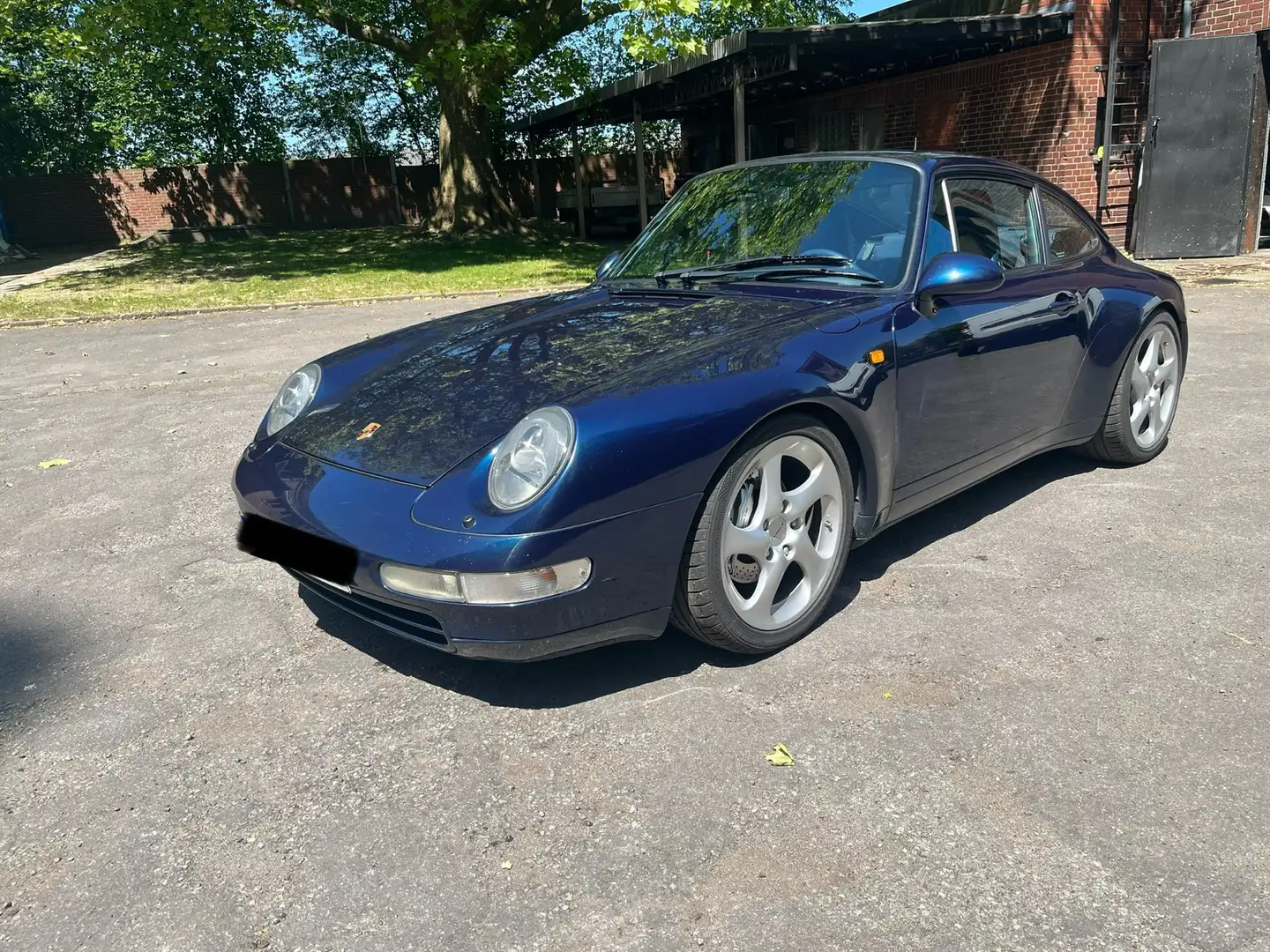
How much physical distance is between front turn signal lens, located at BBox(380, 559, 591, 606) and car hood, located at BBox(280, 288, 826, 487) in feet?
0.91

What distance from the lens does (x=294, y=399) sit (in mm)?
3467

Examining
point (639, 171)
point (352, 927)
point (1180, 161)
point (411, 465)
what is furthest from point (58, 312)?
point (1180, 161)

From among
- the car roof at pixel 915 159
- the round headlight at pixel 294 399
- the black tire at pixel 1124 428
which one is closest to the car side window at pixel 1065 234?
the car roof at pixel 915 159

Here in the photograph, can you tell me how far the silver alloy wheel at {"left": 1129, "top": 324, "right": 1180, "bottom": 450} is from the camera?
4.56m

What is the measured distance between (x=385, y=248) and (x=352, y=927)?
64.8ft

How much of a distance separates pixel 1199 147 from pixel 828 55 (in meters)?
5.05

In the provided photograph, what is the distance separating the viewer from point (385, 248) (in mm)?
20375

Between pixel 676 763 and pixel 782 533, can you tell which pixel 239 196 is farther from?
pixel 676 763

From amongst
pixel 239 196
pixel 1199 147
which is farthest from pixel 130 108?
pixel 1199 147

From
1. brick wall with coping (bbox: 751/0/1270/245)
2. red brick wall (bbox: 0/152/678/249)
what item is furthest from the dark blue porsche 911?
red brick wall (bbox: 0/152/678/249)

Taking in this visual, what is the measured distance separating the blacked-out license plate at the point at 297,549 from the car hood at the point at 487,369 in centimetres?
24

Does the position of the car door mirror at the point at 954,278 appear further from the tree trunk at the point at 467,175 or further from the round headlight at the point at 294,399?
the tree trunk at the point at 467,175

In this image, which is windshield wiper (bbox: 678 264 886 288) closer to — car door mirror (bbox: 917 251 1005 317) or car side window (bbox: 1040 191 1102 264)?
car door mirror (bbox: 917 251 1005 317)

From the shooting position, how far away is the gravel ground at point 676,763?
1.99m
